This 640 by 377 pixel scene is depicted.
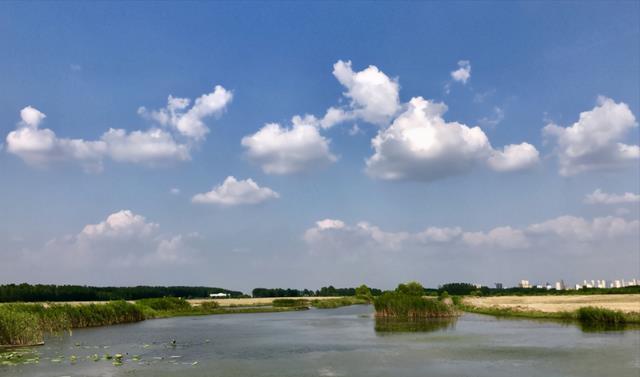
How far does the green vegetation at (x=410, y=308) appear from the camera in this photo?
202ft

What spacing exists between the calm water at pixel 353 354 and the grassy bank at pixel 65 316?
183cm

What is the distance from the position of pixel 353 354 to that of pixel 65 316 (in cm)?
3180

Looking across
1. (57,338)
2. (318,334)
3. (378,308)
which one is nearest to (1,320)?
(57,338)

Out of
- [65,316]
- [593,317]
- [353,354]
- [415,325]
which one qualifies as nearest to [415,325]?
[415,325]

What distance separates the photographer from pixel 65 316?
50656 mm

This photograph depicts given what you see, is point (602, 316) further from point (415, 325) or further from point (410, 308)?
point (410, 308)

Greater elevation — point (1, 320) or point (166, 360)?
point (1, 320)

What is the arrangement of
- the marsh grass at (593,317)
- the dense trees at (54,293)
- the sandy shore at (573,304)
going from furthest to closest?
the dense trees at (54,293), the sandy shore at (573,304), the marsh grass at (593,317)

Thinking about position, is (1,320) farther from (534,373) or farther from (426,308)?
(426,308)

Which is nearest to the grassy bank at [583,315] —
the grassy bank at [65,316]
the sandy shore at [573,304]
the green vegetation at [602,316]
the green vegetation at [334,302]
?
the green vegetation at [602,316]

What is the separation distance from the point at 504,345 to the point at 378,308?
28.5 meters

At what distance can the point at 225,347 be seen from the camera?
37906 millimetres

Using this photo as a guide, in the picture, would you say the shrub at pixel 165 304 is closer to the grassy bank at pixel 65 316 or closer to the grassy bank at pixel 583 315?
the grassy bank at pixel 65 316

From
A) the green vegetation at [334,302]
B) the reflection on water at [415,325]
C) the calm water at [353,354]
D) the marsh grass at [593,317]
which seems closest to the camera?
→ the calm water at [353,354]
